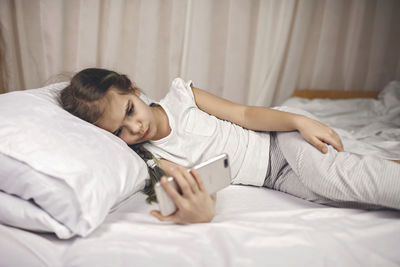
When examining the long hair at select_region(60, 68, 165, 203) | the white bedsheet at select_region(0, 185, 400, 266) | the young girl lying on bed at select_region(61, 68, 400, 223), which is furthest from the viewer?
the long hair at select_region(60, 68, 165, 203)

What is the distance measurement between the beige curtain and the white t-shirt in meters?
0.57

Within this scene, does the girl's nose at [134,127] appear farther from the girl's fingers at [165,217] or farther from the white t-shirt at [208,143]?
the girl's fingers at [165,217]

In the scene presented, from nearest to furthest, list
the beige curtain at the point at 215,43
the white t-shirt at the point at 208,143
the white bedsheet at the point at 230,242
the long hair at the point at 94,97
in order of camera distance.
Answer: the white bedsheet at the point at 230,242 < the long hair at the point at 94,97 < the white t-shirt at the point at 208,143 < the beige curtain at the point at 215,43

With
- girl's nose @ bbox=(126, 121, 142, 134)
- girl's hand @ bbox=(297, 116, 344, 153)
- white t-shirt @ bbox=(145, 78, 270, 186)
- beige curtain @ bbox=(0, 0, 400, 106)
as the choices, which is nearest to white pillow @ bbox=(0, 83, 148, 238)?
girl's nose @ bbox=(126, 121, 142, 134)

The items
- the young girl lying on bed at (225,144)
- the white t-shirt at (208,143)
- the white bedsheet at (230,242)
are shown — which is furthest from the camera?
the white t-shirt at (208,143)

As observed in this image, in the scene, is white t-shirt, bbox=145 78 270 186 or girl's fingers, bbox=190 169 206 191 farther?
white t-shirt, bbox=145 78 270 186

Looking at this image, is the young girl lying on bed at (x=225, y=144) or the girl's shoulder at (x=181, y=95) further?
the girl's shoulder at (x=181, y=95)

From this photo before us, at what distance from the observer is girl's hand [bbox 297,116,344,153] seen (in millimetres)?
810

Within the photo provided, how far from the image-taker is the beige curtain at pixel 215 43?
4.44 feet

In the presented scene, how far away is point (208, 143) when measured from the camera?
36.6 inches

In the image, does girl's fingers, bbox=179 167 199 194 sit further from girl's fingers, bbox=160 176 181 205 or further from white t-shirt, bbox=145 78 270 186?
white t-shirt, bbox=145 78 270 186

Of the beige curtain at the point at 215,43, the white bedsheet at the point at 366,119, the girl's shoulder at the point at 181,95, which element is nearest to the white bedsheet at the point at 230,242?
the white bedsheet at the point at 366,119

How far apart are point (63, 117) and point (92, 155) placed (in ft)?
0.50

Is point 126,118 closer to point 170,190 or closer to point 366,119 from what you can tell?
point 170,190
